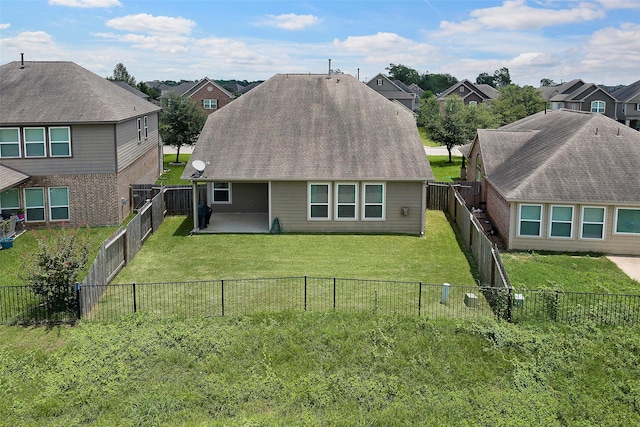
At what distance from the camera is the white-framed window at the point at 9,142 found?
965 inches

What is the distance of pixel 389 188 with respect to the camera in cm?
2447

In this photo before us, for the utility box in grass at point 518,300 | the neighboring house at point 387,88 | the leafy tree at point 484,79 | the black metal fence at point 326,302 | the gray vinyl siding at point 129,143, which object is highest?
the leafy tree at point 484,79

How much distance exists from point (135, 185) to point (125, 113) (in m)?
3.52

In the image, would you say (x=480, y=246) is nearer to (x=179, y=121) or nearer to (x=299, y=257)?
(x=299, y=257)

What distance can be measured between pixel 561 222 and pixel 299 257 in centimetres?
Result: 984

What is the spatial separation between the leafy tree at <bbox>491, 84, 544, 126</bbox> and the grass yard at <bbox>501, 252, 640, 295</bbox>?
1471 inches

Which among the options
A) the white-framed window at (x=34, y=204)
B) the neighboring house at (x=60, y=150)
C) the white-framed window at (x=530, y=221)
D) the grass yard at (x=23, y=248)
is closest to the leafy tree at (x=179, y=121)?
the neighboring house at (x=60, y=150)

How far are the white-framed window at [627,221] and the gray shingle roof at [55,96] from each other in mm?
20537

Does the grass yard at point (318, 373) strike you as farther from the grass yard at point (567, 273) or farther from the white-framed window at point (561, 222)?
the white-framed window at point (561, 222)

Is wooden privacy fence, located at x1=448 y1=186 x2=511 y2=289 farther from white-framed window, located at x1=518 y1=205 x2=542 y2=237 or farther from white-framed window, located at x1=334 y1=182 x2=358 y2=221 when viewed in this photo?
white-framed window, located at x1=334 y1=182 x2=358 y2=221

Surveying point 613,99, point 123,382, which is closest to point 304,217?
point 123,382

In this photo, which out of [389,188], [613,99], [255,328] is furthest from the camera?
[613,99]

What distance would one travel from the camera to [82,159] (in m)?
25.3

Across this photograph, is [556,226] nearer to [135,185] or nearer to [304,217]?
[304,217]
